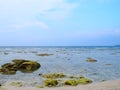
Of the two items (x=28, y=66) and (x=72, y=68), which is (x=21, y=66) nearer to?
(x=28, y=66)

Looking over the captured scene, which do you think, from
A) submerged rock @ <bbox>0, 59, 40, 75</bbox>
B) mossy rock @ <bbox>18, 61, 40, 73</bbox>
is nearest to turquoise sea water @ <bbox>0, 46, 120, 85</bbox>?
mossy rock @ <bbox>18, 61, 40, 73</bbox>

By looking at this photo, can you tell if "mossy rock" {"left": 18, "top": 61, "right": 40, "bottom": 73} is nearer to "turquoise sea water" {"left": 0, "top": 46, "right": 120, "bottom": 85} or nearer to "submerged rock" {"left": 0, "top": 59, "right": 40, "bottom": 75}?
"submerged rock" {"left": 0, "top": 59, "right": 40, "bottom": 75}

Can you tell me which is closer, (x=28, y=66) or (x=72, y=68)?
(x=72, y=68)

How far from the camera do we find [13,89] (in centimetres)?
1736

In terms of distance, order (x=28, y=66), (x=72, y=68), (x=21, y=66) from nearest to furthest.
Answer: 1. (x=72, y=68)
2. (x=28, y=66)
3. (x=21, y=66)

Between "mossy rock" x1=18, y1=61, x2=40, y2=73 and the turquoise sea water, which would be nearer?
the turquoise sea water

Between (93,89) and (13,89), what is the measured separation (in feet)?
20.8

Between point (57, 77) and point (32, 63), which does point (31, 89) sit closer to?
point (57, 77)

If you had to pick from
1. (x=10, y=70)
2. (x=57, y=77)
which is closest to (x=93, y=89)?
(x=57, y=77)

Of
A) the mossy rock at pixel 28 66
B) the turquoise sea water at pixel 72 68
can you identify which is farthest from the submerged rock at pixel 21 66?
the turquoise sea water at pixel 72 68

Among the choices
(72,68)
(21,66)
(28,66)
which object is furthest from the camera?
(21,66)

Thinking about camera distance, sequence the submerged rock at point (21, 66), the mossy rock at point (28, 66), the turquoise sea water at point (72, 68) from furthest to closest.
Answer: the mossy rock at point (28, 66)
the submerged rock at point (21, 66)
the turquoise sea water at point (72, 68)

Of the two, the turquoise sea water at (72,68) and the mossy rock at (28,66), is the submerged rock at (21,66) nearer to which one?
the mossy rock at (28,66)

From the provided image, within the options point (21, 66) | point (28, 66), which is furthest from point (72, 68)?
point (21, 66)
